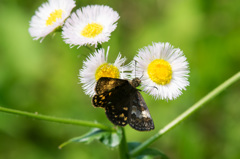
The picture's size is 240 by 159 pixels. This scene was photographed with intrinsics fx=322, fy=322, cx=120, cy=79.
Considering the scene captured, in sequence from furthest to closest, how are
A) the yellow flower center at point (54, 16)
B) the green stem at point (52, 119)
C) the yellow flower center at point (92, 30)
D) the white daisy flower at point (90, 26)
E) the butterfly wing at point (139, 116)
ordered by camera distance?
1. the yellow flower center at point (54, 16)
2. the yellow flower center at point (92, 30)
3. the white daisy flower at point (90, 26)
4. the butterfly wing at point (139, 116)
5. the green stem at point (52, 119)

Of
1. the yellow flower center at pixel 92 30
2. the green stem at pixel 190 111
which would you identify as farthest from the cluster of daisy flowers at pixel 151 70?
the yellow flower center at pixel 92 30

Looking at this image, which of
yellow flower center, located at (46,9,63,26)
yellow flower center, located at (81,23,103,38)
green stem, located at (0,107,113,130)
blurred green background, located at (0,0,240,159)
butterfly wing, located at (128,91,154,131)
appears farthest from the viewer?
blurred green background, located at (0,0,240,159)

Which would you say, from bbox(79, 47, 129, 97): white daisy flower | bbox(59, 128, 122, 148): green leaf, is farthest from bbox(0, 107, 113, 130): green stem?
bbox(79, 47, 129, 97): white daisy flower

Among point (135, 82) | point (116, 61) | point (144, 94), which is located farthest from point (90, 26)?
point (144, 94)

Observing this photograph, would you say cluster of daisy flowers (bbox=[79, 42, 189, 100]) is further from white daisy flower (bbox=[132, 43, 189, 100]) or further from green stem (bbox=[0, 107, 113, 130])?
green stem (bbox=[0, 107, 113, 130])

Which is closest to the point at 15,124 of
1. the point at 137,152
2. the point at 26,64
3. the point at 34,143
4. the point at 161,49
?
the point at 34,143

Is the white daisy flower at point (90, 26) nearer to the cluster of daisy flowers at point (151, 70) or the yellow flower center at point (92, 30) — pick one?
the yellow flower center at point (92, 30)

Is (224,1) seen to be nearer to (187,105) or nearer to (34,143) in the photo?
(187,105)
